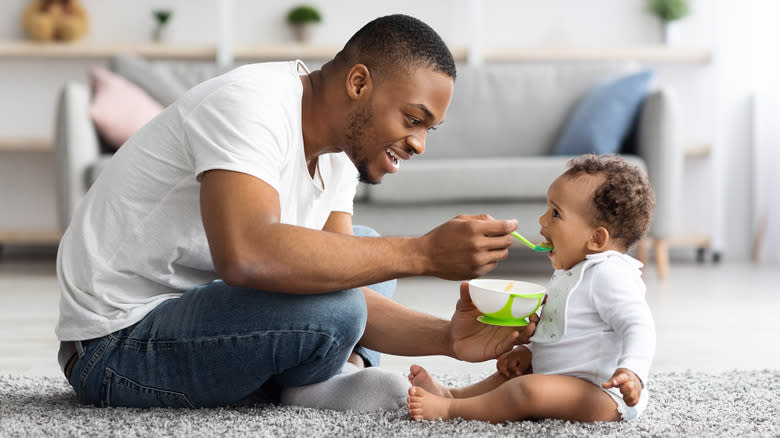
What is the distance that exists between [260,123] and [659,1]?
12.1ft

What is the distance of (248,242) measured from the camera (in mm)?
1132

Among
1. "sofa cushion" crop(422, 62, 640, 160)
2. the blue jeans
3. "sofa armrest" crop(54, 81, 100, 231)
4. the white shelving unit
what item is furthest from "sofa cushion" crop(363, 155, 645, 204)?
the blue jeans

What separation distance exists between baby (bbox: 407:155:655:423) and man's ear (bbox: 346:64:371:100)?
1.22 feet

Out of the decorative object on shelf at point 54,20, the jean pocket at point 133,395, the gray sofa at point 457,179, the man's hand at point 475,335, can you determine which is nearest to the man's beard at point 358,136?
the man's hand at point 475,335

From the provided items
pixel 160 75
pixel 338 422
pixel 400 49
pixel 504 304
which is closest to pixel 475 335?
pixel 504 304

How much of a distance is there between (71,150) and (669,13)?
9.99 ft

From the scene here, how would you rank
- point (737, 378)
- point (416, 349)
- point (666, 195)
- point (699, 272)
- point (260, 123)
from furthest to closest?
point (699, 272) → point (666, 195) → point (737, 378) → point (416, 349) → point (260, 123)

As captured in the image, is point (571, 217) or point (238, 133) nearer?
point (238, 133)

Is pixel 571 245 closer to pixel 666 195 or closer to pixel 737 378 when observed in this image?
pixel 737 378

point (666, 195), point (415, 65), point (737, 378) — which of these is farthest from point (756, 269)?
point (415, 65)

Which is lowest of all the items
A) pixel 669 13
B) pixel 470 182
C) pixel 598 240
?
pixel 470 182

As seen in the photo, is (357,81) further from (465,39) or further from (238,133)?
(465,39)

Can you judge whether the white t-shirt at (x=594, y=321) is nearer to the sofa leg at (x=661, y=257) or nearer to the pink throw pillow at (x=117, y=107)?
the sofa leg at (x=661, y=257)

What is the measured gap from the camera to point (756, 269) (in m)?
3.85
